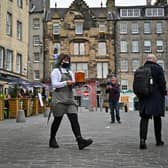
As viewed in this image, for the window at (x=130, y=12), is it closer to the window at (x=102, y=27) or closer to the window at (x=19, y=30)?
the window at (x=102, y=27)

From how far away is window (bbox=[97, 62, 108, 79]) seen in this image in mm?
65250

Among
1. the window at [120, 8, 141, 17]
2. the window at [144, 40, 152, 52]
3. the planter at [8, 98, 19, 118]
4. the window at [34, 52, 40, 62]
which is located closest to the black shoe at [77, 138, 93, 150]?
the planter at [8, 98, 19, 118]

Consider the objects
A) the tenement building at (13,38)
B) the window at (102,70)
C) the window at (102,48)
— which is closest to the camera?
the tenement building at (13,38)

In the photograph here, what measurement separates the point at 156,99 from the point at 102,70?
56988 millimetres

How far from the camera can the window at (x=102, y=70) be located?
65250 millimetres

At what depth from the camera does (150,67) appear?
856 cm

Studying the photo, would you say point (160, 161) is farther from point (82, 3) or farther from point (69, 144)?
point (82, 3)

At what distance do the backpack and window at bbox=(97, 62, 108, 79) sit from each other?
56665 mm

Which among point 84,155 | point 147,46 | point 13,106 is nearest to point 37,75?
point 147,46

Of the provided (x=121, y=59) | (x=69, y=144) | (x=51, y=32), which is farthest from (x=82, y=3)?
(x=69, y=144)

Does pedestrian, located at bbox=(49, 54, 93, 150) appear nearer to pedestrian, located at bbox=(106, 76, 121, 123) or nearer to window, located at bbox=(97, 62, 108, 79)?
pedestrian, located at bbox=(106, 76, 121, 123)

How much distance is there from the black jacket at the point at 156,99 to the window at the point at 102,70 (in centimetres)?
5657

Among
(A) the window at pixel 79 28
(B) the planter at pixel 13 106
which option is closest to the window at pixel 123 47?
(A) the window at pixel 79 28

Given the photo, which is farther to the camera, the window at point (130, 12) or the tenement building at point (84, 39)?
the window at point (130, 12)
